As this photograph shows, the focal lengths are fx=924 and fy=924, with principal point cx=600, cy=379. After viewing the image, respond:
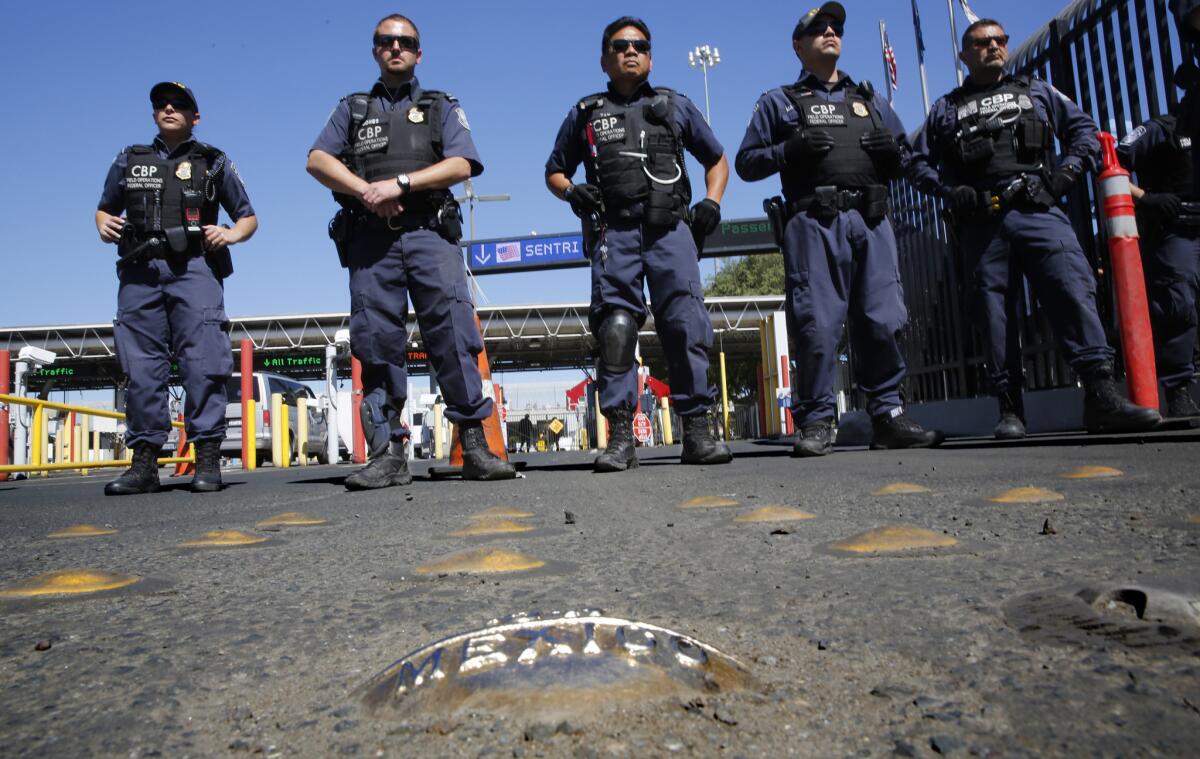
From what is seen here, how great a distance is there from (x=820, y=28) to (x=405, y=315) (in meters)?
2.60

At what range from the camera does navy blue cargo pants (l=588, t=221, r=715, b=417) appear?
4.25 metres

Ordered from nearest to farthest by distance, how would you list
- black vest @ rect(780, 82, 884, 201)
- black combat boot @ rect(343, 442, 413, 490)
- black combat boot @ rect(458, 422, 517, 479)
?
black combat boot @ rect(343, 442, 413, 490)
black combat boot @ rect(458, 422, 517, 479)
black vest @ rect(780, 82, 884, 201)

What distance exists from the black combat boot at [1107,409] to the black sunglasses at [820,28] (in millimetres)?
2105

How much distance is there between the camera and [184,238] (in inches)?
172

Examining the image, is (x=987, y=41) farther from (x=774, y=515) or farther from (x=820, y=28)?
(x=774, y=515)

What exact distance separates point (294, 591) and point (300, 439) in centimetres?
1636

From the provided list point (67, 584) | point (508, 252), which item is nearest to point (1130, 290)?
point (67, 584)

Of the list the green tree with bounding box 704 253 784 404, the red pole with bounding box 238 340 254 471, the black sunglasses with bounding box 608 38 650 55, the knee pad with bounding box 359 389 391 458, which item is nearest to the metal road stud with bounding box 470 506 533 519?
the knee pad with bounding box 359 389 391 458

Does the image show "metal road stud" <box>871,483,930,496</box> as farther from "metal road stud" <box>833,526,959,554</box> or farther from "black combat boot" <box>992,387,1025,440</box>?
"black combat boot" <box>992,387,1025,440</box>

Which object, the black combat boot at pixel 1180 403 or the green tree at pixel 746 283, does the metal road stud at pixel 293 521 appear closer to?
the black combat boot at pixel 1180 403

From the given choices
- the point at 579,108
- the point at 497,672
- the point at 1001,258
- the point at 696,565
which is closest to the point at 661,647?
the point at 497,672

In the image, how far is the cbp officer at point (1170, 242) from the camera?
5.15 meters

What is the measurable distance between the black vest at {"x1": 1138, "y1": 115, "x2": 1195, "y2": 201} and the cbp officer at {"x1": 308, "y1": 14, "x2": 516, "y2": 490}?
13.2ft

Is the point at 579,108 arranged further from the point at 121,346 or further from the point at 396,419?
the point at 121,346
